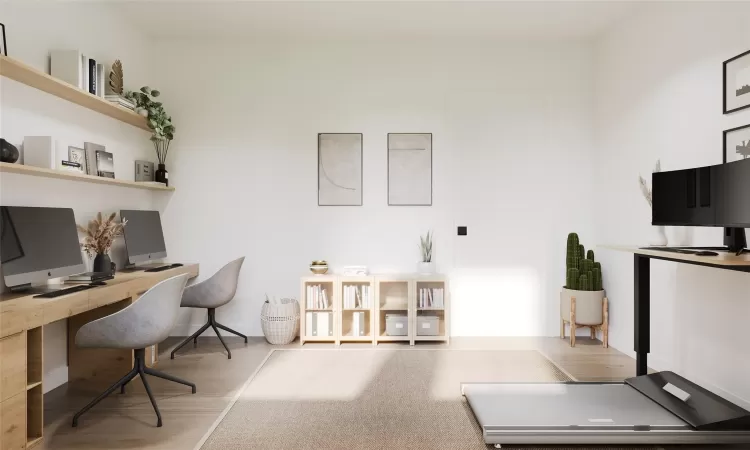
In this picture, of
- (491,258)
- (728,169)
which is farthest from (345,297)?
(728,169)

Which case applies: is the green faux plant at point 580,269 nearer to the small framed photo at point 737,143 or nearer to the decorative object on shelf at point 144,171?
the small framed photo at point 737,143

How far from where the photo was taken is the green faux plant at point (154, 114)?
13.8 ft

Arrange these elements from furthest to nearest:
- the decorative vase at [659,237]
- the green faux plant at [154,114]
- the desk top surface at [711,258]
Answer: the green faux plant at [154,114]
the decorative vase at [659,237]
the desk top surface at [711,258]

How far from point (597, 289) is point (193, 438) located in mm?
3685

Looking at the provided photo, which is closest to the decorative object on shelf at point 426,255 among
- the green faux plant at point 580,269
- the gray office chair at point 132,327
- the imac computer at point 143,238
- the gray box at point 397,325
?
the gray box at point 397,325

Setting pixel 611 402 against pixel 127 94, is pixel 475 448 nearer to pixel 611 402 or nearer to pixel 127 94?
pixel 611 402

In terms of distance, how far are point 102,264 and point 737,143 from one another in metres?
4.51

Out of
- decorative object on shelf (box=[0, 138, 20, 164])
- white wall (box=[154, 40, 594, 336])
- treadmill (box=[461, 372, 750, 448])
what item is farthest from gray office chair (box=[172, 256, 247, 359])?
treadmill (box=[461, 372, 750, 448])

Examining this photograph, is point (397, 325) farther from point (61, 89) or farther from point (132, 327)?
point (61, 89)

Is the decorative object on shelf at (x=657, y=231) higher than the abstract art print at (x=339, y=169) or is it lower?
lower

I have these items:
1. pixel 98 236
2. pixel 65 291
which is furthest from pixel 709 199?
pixel 98 236

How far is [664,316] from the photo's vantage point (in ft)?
11.7

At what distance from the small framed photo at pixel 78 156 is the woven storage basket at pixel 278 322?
6.37ft

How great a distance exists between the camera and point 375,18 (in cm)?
426
